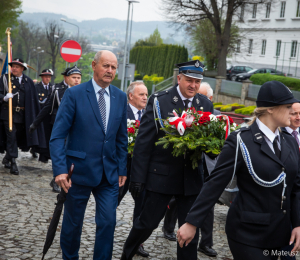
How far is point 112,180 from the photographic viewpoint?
4215 millimetres

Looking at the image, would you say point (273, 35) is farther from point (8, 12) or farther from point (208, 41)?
point (8, 12)

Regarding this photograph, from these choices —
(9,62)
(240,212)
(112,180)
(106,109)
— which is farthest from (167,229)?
(9,62)

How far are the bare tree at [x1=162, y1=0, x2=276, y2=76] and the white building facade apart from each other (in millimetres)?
6144

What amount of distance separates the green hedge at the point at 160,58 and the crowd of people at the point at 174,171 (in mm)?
43573

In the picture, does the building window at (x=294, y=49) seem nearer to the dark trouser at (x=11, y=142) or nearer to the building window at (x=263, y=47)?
the building window at (x=263, y=47)

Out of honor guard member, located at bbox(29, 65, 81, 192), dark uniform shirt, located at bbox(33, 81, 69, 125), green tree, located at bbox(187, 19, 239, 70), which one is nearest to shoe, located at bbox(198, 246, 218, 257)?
honor guard member, located at bbox(29, 65, 81, 192)

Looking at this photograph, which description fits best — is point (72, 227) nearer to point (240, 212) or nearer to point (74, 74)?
point (240, 212)

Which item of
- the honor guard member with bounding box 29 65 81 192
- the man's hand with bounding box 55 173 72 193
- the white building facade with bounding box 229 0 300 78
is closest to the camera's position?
the man's hand with bounding box 55 173 72 193

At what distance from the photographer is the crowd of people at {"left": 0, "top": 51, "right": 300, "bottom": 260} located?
287 cm

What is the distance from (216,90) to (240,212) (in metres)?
30.8

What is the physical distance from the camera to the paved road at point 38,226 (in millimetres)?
4953

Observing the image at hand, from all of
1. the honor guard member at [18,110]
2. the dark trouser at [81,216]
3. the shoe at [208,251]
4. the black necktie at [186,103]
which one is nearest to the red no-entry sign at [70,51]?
the honor guard member at [18,110]

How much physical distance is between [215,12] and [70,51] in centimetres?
2316

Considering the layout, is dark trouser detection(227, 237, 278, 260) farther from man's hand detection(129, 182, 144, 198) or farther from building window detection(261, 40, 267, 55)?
building window detection(261, 40, 267, 55)
